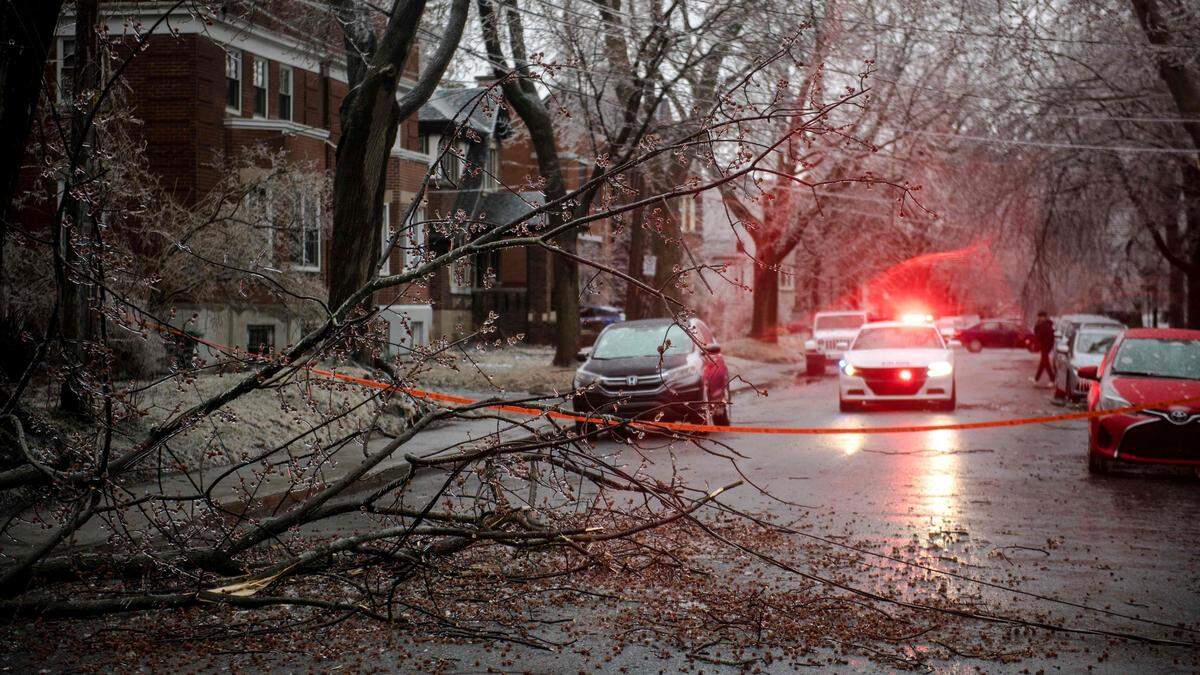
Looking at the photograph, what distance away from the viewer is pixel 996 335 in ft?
215

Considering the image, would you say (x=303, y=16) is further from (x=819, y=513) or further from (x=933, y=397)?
(x=819, y=513)

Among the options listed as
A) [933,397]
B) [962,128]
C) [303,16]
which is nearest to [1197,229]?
[962,128]

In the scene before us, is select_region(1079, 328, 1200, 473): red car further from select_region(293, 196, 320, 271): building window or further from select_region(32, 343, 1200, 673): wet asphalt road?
select_region(293, 196, 320, 271): building window

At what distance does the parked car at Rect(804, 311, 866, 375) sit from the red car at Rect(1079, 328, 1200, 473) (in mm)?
21914

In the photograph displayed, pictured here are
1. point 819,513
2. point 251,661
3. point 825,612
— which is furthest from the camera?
point 819,513

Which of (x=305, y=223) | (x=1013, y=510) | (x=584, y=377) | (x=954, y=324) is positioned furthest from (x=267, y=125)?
(x=954, y=324)

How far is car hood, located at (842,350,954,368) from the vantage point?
20500 millimetres

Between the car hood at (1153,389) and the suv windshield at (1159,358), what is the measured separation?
24 centimetres

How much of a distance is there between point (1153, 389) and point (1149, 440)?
0.77 metres

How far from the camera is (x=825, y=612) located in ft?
21.6

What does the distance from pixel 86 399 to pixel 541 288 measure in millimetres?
41021

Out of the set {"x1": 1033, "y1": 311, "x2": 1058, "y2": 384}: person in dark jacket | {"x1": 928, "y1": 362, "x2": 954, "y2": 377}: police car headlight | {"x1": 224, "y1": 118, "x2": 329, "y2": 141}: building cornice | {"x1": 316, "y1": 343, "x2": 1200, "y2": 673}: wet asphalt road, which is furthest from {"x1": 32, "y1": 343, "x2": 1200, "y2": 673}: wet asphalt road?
{"x1": 224, "y1": 118, "x2": 329, "y2": 141}: building cornice

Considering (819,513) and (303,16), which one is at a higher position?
(303,16)

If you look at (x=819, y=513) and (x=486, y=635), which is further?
(x=819, y=513)
